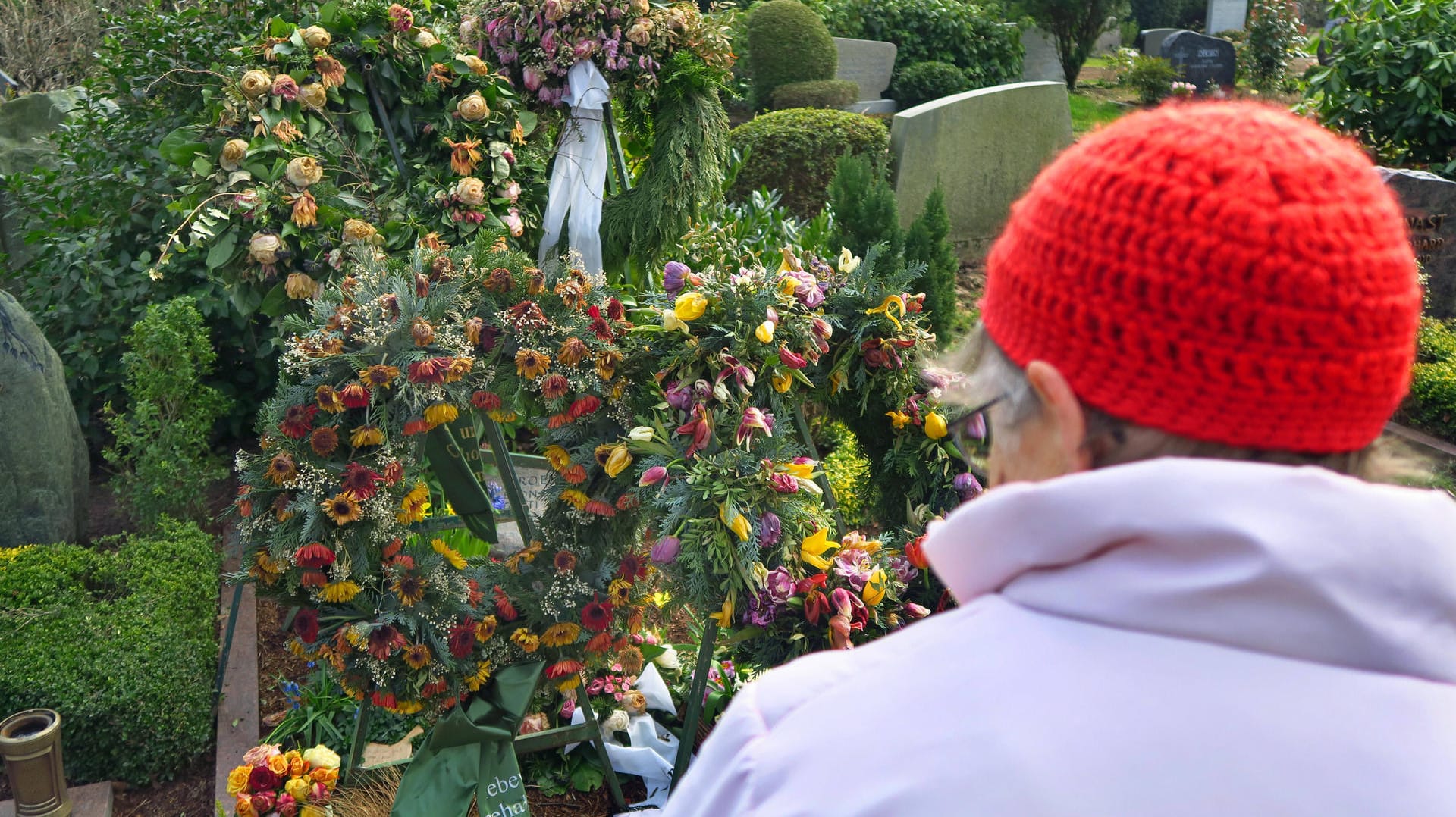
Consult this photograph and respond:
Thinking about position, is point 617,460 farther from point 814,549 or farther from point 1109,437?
point 1109,437

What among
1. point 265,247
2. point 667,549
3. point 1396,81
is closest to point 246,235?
point 265,247

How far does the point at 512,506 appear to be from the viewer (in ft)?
9.60

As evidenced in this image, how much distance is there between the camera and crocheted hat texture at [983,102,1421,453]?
735 millimetres

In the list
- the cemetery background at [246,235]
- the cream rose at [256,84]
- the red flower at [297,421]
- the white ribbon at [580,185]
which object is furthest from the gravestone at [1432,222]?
the red flower at [297,421]

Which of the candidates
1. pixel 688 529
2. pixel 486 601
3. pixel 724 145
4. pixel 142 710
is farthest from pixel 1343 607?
pixel 724 145

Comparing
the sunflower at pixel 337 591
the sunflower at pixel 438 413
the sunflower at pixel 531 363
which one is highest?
the sunflower at pixel 531 363

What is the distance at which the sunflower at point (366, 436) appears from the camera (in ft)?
8.39

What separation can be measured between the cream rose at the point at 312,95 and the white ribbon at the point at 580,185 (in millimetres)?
880

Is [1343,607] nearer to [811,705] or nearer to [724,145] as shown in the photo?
[811,705]

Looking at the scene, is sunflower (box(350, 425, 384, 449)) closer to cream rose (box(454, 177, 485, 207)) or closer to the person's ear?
cream rose (box(454, 177, 485, 207))

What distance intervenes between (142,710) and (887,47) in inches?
412

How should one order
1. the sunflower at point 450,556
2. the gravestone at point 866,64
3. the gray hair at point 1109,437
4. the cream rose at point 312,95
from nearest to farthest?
the gray hair at point 1109,437 < the sunflower at point 450,556 < the cream rose at point 312,95 < the gravestone at point 866,64

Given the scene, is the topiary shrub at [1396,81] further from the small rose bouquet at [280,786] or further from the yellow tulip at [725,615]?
the small rose bouquet at [280,786]

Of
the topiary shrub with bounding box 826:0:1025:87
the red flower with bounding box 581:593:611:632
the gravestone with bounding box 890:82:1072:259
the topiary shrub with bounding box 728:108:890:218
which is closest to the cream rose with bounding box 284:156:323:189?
the red flower with bounding box 581:593:611:632
